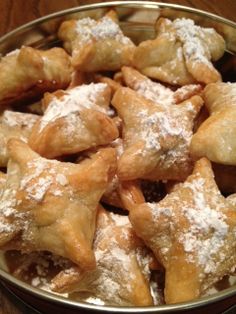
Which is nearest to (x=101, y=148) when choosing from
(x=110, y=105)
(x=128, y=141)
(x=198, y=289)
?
(x=128, y=141)

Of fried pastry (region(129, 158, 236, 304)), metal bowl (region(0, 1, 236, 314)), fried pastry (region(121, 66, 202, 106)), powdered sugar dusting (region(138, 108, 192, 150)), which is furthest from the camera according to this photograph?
metal bowl (region(0, 1, 236, 314))

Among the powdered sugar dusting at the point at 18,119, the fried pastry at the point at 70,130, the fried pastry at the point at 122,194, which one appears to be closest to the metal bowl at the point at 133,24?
the powdered sugar dusting at the point at 18,119

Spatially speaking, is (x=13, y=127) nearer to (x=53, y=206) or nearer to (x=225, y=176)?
(x=53, y=206)

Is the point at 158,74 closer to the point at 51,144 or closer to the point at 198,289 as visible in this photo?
the point at 51,144

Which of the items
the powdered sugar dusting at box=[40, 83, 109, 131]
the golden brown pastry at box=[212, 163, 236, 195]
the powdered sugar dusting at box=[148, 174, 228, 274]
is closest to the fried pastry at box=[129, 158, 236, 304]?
the powdered sugar dusting at box=[148, 174, 228, 274]

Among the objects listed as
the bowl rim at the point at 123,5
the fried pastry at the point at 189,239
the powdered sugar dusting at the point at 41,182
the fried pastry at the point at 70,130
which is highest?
the bowl rim at the point at 123,5

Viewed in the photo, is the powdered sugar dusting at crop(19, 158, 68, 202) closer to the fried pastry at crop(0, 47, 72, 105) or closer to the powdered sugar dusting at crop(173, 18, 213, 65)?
the fried pastry at crop(0, 47, 72, 105)

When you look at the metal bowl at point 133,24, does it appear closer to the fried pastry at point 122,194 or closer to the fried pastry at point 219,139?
the fried pastry at point 219,139
